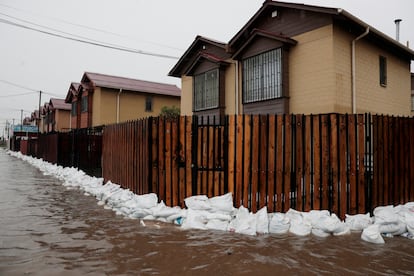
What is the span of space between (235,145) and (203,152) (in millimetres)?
659

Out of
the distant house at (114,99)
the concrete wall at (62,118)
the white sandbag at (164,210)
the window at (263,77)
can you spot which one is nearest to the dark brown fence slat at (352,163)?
the white sandbag at (164,210)

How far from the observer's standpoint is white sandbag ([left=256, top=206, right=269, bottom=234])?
4.72m

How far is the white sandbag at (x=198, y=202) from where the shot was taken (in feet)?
17.0

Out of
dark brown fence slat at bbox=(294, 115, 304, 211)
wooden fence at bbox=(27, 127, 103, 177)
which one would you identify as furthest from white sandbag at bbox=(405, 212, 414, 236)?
wooden fence at bbox=(27, 127, 103, 177)

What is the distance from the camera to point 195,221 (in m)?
4.99

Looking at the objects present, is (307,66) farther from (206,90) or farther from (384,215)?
(384,215)

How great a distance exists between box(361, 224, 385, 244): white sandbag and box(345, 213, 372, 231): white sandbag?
15.1 inches

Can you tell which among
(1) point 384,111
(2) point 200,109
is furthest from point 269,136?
(2) point 200,109

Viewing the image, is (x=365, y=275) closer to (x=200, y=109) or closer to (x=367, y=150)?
(x=367, y=150)

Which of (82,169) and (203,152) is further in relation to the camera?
(82,169)

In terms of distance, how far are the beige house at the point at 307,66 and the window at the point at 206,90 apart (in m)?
0.05

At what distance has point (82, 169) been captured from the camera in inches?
482

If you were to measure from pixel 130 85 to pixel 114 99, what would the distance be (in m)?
2.18

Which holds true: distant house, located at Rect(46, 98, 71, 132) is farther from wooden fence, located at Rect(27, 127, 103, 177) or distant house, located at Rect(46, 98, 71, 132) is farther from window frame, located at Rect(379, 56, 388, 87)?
window frame, located at Rect(379, 56, 388, 87)
